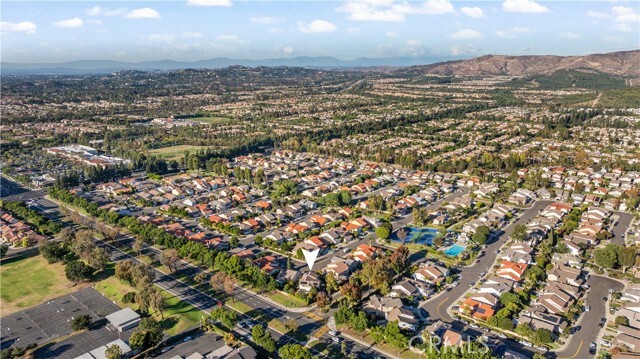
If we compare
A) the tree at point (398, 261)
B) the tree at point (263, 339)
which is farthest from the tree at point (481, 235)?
the tree at point (263, 339)

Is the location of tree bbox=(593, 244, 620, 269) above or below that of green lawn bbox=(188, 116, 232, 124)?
below

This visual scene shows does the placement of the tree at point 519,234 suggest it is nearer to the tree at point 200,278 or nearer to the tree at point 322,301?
the tree at point 322,301

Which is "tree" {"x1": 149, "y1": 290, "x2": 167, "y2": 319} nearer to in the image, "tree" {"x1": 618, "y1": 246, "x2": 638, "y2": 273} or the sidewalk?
the sidewalk

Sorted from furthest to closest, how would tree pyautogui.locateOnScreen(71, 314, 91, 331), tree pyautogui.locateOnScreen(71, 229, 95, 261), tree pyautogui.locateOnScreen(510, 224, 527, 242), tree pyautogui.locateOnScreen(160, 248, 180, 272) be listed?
tree pyautogui.locateOnScreen(510, 224, 527, 242)
tree pyautogui.locateOnScreen(71, 229, 95, 261)
tree pyautogui.locateOnScreen(160, 248, 180, 272)
tree pyautogui.locateOnScreen(71, 314, 91, 331)

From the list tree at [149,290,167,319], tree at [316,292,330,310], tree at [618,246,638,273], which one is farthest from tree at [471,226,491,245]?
tree at [149,290,167,319]

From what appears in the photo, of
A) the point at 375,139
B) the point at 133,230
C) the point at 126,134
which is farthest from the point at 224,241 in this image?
the point at 126,134

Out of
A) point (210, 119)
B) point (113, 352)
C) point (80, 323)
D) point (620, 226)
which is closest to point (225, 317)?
point (113, 352)
